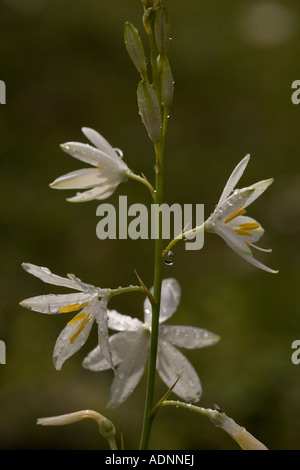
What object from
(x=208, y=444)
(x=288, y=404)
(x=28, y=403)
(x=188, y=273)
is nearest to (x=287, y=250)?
(x=188, y=273)

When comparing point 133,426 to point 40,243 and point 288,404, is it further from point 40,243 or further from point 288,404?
point 40,243

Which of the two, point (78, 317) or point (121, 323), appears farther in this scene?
point (121, 323)

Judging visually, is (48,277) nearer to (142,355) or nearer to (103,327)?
(103,327)

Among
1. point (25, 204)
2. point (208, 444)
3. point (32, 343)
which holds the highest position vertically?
point (25, 204)

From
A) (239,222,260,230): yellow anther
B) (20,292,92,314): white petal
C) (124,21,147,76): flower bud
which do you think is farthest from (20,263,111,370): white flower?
(124,21,147,76): flower bud

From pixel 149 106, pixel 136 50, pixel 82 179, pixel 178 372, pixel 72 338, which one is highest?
pixel 136 50

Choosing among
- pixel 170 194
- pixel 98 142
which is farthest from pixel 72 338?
pixel 170 194

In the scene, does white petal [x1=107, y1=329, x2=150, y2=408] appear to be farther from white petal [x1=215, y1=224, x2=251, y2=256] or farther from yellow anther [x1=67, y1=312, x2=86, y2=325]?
white petal [x1=215, y1=224, x2=251, y2=256]

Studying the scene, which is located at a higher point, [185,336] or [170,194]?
[170,194]
